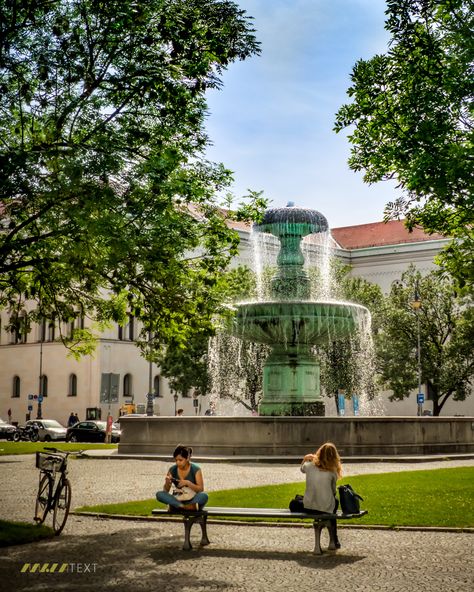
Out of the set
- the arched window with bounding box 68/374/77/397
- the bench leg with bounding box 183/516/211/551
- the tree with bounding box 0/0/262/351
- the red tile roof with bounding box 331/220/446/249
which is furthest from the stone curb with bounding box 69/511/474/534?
the red tile roof with bounding box 331/220/446/249

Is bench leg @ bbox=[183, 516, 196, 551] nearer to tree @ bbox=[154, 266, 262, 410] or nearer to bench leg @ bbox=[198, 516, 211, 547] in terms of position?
bench leg @ bbox=[198, 516, 211, 547]

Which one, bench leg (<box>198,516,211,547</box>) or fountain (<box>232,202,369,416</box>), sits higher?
fountain (<box>232,202,369,416</box>)

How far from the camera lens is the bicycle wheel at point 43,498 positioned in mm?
11594

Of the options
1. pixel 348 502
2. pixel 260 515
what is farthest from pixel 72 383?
pixel 348 502

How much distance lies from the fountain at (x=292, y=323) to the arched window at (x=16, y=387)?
4929 cm

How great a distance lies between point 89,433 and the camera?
46.4 m

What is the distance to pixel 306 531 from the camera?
12.0 metres

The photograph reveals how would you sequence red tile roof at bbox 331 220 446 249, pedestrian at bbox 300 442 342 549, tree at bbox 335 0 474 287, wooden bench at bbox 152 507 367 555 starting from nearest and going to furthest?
wooden bench at bbox 152 507 367 555, pedestrian at bbox 300 442 342 549, tree at bbox 335 0 474 287, red tile roof at bbox 331 220 446 249

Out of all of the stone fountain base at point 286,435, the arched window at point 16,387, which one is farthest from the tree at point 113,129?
the arched window at point 16,387

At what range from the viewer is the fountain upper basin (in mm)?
25656

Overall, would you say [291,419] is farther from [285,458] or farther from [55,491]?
[55,491]

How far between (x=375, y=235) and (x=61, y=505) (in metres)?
75.9

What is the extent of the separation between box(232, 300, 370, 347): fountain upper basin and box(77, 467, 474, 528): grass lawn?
292 inches

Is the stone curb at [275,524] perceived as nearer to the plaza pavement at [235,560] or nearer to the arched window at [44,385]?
the plaza pavement at [235,560]
